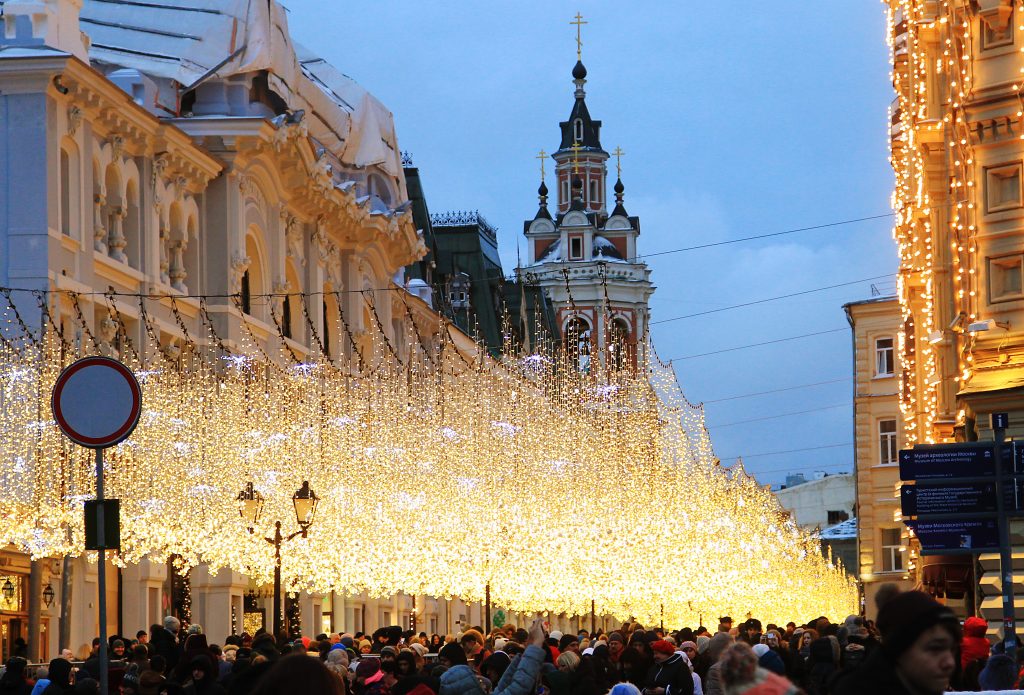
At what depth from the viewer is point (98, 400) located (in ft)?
33.9

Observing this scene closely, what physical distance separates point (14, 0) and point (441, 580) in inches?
568

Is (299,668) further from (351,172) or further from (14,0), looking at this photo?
(351,172)

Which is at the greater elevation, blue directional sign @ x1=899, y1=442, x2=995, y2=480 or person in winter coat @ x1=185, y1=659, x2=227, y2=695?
blue directional sign @ x1=899, y1=442, x2=995, y2=480

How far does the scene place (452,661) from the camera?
1390cm

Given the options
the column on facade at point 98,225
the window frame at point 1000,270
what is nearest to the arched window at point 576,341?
the window frame at point 1000,270

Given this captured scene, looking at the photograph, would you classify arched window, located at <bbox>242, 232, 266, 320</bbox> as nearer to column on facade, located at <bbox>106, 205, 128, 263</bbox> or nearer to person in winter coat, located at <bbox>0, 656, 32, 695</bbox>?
column on facade, located at <bbox>106, 205, 128, 263</bbox>

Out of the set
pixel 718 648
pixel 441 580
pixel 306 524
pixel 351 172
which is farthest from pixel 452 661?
pixel 351 172

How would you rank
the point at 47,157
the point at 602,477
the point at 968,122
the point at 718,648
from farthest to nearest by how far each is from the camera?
the point at 602,477, the point at 47,157, the point at 968,122, the point at 718,648

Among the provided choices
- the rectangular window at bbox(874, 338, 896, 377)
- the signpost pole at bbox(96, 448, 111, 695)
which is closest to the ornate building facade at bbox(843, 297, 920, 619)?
the rectangular window at bbox(874, 338, 896, 377)

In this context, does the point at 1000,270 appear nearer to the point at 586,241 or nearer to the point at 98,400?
the point at 98,400

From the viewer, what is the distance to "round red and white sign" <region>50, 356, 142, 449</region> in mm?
10258

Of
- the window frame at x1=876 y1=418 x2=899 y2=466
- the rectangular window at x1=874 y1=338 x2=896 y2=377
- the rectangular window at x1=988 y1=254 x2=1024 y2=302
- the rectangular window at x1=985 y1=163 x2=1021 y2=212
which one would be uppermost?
the rectangular window at x1=874 y1=338 x2=896 y2=377

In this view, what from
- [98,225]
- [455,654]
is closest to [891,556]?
[98,225]

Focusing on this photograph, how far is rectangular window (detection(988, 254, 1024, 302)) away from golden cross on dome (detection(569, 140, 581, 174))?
10338 centimetres
